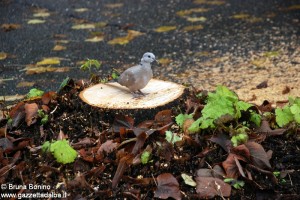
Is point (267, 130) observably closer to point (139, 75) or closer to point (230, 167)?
point (230, 167)

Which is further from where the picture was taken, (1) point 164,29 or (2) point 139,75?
(1) point 164,29

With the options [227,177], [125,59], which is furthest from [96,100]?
[125,59]

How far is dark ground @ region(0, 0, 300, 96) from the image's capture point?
5.34 metres

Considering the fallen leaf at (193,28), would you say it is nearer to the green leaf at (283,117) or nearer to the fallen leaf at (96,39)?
the fallen leaf at (96,39)

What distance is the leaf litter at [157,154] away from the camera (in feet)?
9.50

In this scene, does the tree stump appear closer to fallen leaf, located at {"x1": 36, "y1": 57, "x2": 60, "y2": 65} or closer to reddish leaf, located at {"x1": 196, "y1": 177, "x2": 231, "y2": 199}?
reddish leaf, located at {"x1": 196, "y1": 177, "x2": 231, "y2": 199}

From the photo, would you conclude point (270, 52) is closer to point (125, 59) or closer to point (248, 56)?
point (248, 56)

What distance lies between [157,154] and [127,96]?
67cm

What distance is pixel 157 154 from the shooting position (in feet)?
10.0

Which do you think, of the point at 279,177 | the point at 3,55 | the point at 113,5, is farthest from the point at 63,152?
the point at 113,5

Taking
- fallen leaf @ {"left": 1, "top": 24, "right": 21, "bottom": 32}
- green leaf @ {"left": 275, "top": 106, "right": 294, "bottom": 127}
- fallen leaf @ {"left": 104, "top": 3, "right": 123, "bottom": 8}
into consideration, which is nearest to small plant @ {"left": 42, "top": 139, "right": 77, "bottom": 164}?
green leaf @ {"left": 275, "top": 106, "right": 294, "bottom": 127}

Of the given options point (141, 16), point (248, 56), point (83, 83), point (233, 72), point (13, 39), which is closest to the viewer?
point (83, 83)

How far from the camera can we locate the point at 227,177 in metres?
2.91

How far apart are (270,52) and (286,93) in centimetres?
107
